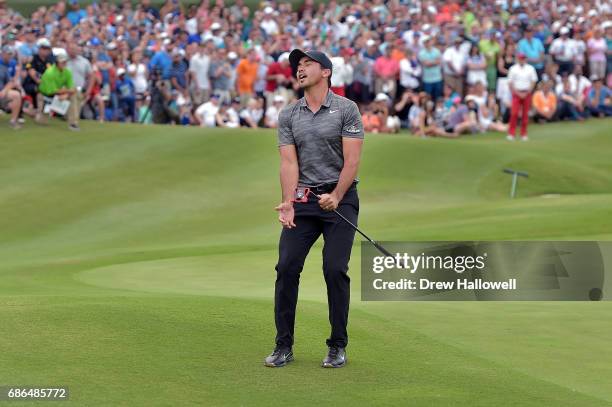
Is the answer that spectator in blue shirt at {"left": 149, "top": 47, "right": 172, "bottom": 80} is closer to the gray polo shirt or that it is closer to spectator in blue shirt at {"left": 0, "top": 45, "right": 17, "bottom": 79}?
spectator in blue shirt at {"left": 0, "top": 45, "right": 17, "bottom": 79}

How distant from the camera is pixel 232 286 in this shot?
46.9ft

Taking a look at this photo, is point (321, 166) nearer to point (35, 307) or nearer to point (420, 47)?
point (35, 307)

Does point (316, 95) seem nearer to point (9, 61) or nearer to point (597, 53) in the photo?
point (9, 61)

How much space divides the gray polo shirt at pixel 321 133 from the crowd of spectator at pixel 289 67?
21.7 m

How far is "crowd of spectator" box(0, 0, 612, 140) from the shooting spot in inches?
1240

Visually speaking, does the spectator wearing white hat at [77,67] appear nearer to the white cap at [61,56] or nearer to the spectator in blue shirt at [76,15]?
the white cap at [61,56]

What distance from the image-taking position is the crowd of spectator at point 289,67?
31.5 m

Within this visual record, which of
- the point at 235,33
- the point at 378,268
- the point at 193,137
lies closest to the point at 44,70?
the point at 193,137

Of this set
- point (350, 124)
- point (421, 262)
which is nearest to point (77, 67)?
point (421, 262)

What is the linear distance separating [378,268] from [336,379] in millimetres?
3115

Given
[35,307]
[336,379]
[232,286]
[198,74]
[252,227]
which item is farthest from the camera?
[198,74]

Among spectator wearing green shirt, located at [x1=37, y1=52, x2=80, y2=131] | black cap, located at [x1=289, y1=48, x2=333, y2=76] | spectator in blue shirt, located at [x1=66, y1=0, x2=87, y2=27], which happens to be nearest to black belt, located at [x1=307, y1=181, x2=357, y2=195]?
black cap, located at [x1=289, y1=48, x2=333, y2=76]

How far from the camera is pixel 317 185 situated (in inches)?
341

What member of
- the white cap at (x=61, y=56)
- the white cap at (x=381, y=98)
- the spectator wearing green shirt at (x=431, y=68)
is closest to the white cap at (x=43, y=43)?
the white cap at (x=61, y=56)
